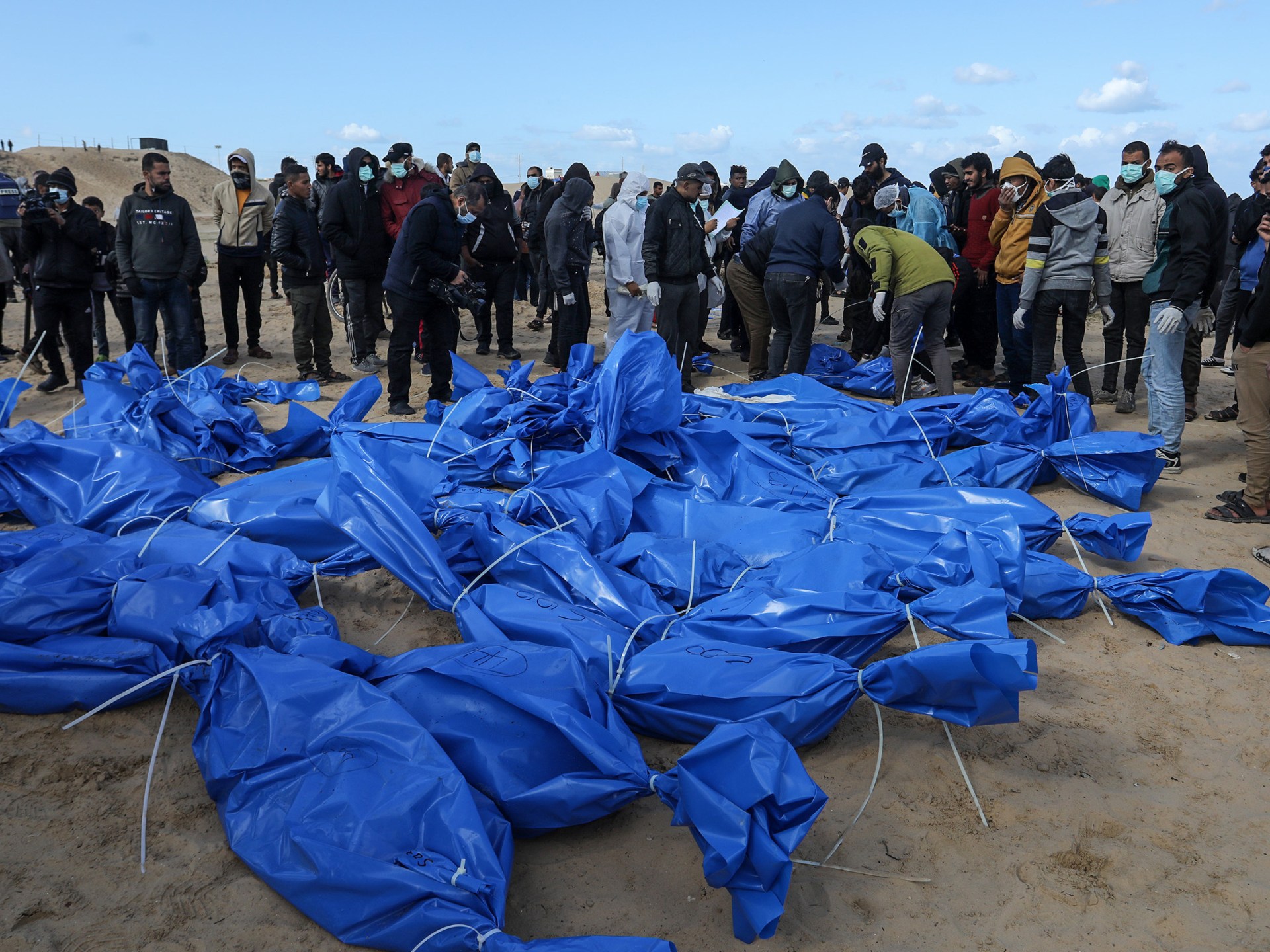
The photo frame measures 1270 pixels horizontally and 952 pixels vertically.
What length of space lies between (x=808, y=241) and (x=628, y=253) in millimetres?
1261

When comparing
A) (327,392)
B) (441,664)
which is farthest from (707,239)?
(441,664)

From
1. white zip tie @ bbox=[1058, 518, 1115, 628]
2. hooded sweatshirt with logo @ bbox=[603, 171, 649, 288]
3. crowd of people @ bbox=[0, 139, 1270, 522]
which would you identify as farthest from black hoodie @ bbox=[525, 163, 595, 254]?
white zip tie @ bbox=[1058, 518, 1115, 628]

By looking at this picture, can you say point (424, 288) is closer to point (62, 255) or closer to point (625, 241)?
point (625, 241)

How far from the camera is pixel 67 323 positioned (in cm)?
649

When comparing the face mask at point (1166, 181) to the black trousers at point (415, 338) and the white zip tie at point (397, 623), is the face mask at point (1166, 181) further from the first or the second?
the white zip tie at point (397, 623)

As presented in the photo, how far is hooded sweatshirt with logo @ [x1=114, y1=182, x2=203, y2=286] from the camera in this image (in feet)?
20.6

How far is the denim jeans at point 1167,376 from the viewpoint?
5.05 meters

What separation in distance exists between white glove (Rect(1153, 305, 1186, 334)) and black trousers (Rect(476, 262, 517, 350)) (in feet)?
15.1

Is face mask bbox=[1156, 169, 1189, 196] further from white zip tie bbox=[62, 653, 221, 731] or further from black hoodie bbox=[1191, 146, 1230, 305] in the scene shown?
white zip tie bbox=[62, 653, 221, 731]

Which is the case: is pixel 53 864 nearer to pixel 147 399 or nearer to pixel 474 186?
pixel 147 399

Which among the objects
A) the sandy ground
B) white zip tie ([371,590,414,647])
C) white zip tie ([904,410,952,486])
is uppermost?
white zip tie ([904,410,952,486])

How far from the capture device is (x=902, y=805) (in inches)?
97.1

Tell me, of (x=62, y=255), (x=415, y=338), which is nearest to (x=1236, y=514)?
(x=415, y=338)

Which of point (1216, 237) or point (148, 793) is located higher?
point (1216, 237)
